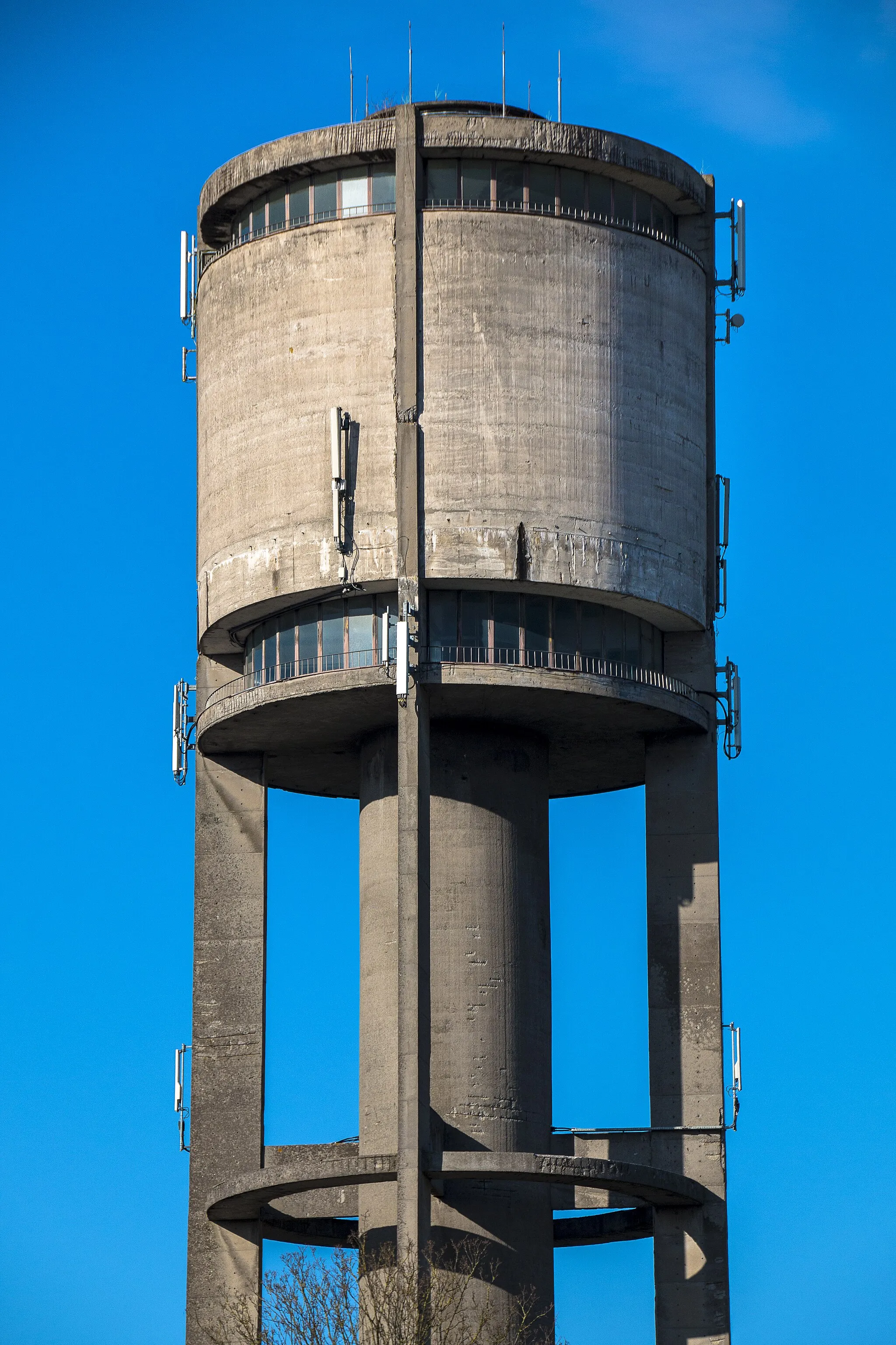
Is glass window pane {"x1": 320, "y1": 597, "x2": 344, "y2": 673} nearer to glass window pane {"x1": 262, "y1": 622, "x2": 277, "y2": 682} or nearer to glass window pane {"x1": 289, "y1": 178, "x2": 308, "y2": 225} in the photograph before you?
glass window pane {"x1": 262, "y1": 622, "x2": 277, "y2": 682}

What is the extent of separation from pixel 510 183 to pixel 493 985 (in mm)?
15498

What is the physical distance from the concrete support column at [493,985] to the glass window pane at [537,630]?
2.82 m

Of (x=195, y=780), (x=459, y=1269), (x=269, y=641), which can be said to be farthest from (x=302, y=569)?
(x=459, y=1269)

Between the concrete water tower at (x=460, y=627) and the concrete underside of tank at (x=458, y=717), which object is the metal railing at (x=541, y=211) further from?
the concrete underside of tank at (x=458, y=717)

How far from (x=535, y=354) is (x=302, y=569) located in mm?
6036

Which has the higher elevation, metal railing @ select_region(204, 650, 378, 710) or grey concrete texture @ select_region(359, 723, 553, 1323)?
metal railing @ select_region(204, 650, 378, 710)

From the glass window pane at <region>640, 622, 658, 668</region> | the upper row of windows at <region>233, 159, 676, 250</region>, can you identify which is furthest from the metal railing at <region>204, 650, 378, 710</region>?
the upper row of windows at <region>233, 159, 676, 250</region>

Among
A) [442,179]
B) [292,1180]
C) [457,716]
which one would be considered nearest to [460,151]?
[442,179]

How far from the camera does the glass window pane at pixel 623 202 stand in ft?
210

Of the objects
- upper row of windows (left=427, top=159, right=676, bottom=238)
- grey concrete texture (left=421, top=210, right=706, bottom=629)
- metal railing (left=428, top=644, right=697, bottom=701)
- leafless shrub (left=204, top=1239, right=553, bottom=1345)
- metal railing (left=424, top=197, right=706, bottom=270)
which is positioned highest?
→ upper row of windows (left=427, top=159, right=676, bottom=238)

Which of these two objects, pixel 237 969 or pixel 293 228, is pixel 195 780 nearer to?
pixel 237 969

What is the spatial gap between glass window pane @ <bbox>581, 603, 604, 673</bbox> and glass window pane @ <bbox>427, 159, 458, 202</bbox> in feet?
27.4

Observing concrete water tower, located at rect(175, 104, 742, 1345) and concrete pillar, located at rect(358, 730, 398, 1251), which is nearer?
concrete water tower, located at rect(175, 104, 742, 1345)

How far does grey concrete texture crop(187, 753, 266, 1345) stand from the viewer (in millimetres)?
64188
